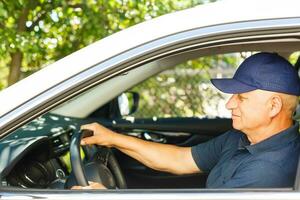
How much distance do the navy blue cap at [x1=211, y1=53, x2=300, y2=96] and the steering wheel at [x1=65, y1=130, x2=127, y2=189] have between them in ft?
1.94

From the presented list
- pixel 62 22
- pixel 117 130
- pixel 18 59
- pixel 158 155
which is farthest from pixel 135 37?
pixel 18 59

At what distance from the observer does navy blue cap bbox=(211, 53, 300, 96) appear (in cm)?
228

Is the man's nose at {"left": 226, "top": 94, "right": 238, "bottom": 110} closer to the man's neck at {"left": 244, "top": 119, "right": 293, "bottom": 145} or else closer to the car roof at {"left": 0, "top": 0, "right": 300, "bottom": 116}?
the man's neck at {"left": 244, "top": 119, "right": 293, "bottom": 145}

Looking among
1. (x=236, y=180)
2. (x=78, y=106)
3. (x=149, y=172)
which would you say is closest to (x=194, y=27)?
(x=236, y=180)

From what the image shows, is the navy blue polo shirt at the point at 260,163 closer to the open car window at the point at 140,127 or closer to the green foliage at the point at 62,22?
the open car window at the point at 140,127

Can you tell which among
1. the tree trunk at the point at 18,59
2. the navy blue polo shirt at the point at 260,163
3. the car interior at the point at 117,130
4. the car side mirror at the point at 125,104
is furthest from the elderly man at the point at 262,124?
the tree trunk at the point at 18,59

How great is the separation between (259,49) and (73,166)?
0.93m

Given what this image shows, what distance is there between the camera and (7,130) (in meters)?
1.94

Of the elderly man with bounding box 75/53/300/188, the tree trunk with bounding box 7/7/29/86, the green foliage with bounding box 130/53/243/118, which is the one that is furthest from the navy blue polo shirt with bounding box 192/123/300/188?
the green foliage with bounding box 130/53/243/118

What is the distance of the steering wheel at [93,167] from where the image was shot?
7.26 feet

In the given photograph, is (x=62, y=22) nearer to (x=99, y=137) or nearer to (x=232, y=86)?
(x=99, y=137)

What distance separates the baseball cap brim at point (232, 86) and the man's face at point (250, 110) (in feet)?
0.07

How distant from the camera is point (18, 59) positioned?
491 centimetres

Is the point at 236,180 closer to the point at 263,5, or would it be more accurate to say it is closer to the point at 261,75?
the point at 261,75
